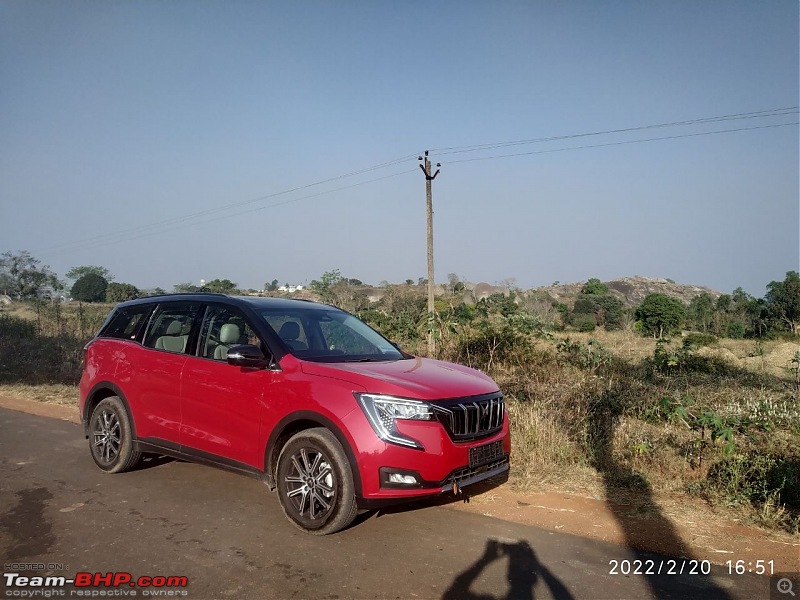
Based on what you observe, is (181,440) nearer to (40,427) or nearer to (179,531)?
(179,531)

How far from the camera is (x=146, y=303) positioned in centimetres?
671

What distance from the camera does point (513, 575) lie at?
4008 mm

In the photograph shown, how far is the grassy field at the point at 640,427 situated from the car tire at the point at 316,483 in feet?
7.78

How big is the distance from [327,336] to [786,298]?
1351 inches

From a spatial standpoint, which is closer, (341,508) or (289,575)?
(289,575)

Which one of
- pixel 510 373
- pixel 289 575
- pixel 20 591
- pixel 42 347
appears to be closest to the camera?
pixel 20 591

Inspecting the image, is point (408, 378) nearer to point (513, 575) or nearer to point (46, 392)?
point (513, 575)

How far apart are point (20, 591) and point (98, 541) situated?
792 mm

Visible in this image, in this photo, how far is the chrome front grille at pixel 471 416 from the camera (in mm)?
4602

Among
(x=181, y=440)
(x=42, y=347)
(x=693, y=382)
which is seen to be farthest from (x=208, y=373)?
(x=42, y=347)

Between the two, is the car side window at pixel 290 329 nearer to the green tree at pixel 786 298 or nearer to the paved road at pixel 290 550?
the paved road at pixel 290 550

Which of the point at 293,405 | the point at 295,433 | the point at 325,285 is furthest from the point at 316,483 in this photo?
the point at 325,285

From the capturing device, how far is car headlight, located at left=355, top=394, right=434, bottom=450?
440 cm

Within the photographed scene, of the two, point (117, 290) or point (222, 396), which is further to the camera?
point (117, 290)
